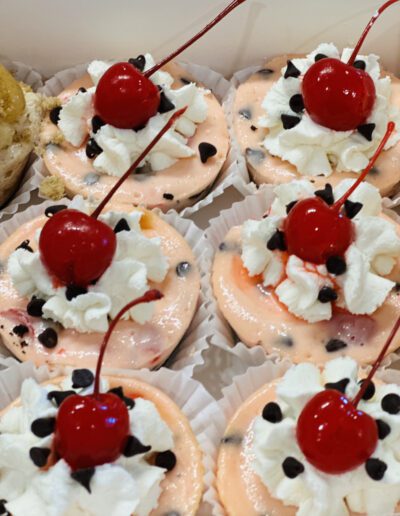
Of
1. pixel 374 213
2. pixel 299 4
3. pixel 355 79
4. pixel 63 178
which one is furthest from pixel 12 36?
pixel 374 213

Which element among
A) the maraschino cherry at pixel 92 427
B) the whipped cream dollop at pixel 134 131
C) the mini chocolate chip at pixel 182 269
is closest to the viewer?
the maraschino cherry at pixel 92 427

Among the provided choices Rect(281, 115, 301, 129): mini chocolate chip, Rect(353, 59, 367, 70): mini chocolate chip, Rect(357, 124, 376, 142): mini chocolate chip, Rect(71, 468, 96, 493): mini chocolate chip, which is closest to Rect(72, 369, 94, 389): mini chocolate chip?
Rect(71, 468, 96, 493): mini chocolate chip

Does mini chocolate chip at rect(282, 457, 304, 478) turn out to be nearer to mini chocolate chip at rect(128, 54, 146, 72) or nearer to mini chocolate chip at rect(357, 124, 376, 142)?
mini chocolate chip at rect(357, 124, 376, 142)

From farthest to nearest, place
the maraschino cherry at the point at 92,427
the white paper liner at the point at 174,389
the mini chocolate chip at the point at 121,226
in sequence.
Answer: the mini chocolate chip at the point at 121,226, the white paper liner at the point at 174,389, the maraschino cherry at the point at 92,427

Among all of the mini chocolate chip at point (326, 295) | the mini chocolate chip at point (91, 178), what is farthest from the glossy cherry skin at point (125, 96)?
the mini chocolate chip at point (326, 295)

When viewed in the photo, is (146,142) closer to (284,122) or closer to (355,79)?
(284,122)

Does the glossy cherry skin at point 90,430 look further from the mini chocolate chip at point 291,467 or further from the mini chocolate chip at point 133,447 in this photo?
the mini chocolate chip at point 291,467
